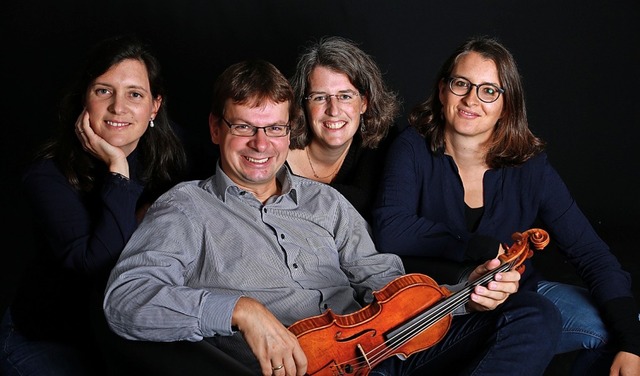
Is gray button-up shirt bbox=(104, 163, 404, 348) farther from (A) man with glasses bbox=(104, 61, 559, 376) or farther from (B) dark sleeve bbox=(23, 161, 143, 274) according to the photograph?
(B) dark sleeve bbox=(23, 161, 143, 274)

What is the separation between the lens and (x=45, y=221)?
257cm

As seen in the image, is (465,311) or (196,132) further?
(196,132)

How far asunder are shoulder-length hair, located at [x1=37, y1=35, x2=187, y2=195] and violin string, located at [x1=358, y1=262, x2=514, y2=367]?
105cm

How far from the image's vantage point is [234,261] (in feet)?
7.93

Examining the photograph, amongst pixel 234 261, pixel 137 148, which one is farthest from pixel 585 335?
pixel 137 148

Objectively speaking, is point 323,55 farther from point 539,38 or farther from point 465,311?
point 539,38

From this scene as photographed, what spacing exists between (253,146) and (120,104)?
19.2 inches

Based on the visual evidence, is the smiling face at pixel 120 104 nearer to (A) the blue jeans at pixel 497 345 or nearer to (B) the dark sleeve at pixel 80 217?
(B) the dark sleeve at pixel 80 217

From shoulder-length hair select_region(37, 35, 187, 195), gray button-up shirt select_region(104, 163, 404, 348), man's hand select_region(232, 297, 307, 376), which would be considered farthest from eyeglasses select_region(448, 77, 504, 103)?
man's hand select_region(232, 297, 307, 376)

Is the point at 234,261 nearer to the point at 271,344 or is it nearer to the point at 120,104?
the point at 271,344

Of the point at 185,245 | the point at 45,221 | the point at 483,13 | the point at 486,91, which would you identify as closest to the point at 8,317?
the point at 45,221

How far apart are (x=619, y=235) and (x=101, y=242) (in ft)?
10.5

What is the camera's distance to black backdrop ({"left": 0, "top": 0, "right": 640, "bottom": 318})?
3840 millimetres

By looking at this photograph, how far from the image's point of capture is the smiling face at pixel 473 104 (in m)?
2.88
